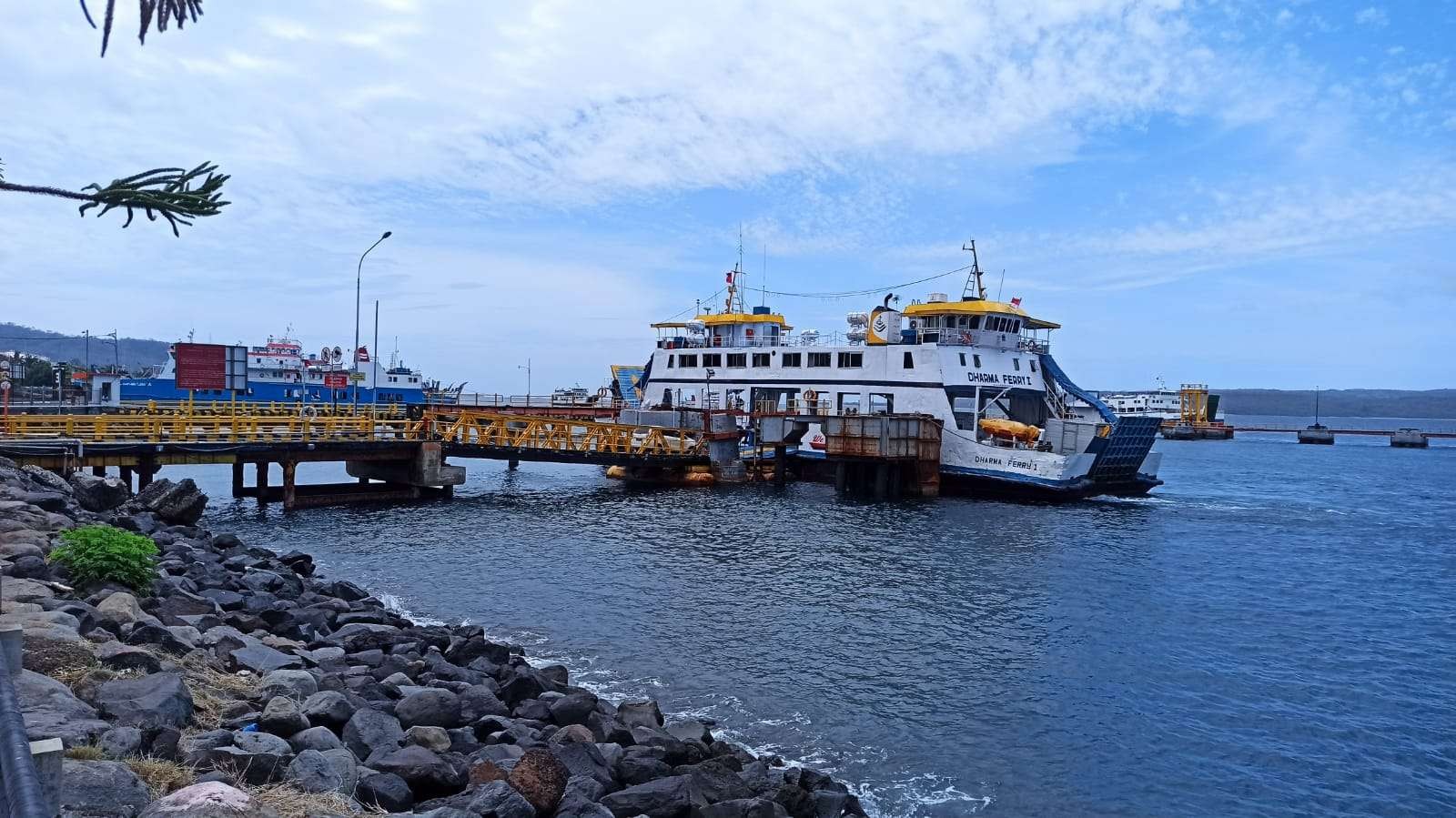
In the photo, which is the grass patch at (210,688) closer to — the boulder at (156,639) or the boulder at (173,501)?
the boulder at (156,639)

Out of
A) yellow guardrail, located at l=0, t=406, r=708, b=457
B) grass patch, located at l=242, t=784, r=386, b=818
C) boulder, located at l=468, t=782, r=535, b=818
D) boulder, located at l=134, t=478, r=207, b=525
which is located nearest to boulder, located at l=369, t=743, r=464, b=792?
boulder, located at l=468, t=782, r=535, b=818

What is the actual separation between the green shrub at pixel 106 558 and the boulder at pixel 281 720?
5.29 m

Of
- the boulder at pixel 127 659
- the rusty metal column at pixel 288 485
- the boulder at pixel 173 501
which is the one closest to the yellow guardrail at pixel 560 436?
the rusty metal column at pixel 288 485

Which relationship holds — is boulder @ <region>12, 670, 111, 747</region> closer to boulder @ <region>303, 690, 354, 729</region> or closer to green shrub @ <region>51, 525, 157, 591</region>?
boulder @ <region>303, 690, 354, 729</region>

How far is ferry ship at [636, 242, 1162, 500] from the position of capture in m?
38.2

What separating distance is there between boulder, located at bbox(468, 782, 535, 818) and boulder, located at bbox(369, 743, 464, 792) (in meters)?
0.40

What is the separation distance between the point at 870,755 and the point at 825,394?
34.8 m

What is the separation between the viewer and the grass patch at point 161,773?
5.98m

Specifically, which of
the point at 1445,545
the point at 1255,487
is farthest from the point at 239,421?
the point at 1255,487

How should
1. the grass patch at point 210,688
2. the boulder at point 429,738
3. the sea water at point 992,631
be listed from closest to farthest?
the grass patch at point 210,688 < the boulder at point 429,738 < the sea water at point 992,631

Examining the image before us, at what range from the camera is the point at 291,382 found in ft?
245

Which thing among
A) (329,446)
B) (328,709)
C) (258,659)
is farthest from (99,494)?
(328,709)

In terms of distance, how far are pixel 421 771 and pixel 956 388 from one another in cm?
3648

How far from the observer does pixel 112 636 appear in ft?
30.1
